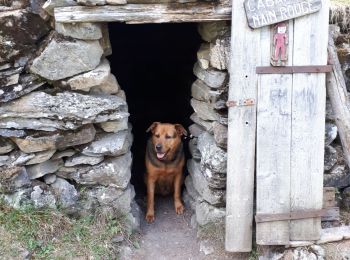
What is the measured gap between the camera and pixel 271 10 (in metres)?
3.96

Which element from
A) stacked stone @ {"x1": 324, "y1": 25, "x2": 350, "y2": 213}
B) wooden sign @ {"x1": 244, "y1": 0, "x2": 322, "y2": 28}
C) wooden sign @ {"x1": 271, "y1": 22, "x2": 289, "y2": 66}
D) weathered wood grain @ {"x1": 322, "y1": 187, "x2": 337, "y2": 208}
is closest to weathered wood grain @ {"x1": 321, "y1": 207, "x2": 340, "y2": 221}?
weathered wood grain @ {"x1": 322, "y1": 187, "x2": 337, "y2": 208}

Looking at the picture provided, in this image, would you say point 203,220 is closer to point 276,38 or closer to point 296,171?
point 296,171

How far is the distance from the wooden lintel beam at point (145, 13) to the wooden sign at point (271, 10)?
22cm

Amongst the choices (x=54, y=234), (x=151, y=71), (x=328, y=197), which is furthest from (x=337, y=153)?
(x=151, y=71)

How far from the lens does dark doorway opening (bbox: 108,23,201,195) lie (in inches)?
275

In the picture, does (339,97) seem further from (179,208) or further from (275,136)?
(179,208)

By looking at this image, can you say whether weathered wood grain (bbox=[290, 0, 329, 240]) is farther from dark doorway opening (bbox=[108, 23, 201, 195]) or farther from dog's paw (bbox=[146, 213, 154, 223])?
dark doorway opening (bbox=[108, 23, 201, 195])

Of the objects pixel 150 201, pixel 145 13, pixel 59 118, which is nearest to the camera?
pixel 145 13

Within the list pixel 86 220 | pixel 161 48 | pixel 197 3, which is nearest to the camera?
pixel 197 3

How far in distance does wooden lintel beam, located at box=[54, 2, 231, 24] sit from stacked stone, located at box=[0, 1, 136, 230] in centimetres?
14

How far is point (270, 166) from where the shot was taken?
4.21 metres

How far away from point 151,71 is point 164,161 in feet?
9.72

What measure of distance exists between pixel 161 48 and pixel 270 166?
4.33 metres

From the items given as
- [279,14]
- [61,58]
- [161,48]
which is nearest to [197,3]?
[279,14]
